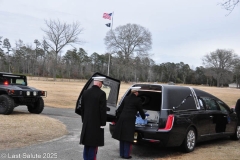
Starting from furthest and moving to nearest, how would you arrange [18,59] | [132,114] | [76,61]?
[76,61]
[18,59]
[132,114]

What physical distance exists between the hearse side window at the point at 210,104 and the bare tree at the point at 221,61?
104 m

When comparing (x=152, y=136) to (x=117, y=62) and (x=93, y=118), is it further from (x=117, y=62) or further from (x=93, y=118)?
(x=117, y=62)

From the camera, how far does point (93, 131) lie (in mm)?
5473

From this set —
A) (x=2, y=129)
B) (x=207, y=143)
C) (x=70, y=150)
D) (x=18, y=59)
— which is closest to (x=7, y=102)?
(x=2, y=129)

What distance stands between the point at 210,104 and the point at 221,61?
106 meters

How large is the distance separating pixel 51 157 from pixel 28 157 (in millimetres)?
475

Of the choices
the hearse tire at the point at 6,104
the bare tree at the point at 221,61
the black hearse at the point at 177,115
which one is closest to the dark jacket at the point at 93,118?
the black hearse at the point at 177,115

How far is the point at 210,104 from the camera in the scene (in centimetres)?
873

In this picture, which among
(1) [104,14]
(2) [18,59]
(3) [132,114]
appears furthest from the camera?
(2) [18,59]

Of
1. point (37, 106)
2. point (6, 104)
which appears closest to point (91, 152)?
point (6, 104)

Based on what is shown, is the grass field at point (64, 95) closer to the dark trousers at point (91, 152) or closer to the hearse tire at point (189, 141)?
the hearse tire at point (189, 141)

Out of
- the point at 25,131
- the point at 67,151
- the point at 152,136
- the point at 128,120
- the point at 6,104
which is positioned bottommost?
Answer: the point at 67,151

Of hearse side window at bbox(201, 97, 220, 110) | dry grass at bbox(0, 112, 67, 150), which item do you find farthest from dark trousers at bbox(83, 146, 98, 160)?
hearse side window at bbox(201, 97, 220, 110)

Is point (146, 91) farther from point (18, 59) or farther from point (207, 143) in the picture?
point (18, 59)
